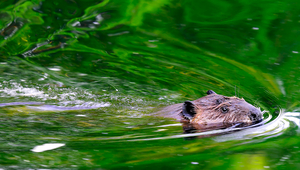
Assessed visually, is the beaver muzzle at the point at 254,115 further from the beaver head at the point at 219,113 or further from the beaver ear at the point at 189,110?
the beaver ear at the point at 189,110

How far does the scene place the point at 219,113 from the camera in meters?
5.37

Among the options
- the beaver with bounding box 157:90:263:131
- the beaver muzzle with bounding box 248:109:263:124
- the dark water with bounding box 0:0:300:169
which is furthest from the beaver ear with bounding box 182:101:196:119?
the beaver muzzle with bounding box 248:109:263:124

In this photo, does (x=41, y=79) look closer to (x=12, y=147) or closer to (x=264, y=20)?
(x=12, y=147)

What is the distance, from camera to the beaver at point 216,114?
5188mm

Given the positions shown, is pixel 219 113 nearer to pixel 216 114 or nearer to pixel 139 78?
pixel 216 114

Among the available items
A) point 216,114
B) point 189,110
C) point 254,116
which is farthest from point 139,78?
point 254,116

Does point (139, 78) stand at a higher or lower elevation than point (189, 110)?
higher

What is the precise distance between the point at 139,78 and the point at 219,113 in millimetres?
2552

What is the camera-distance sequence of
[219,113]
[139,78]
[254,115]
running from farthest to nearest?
[139,78], [219,113], [254,115]

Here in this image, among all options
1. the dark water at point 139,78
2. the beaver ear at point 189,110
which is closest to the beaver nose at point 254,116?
the dark water at point 139,78

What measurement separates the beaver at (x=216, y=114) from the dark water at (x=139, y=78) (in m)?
0.21

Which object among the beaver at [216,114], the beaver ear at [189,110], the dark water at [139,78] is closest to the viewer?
the dark water at [139,78]

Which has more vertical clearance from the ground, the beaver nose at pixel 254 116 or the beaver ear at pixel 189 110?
the beaver ear at pixel 189 110

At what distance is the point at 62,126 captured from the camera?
5078mm
